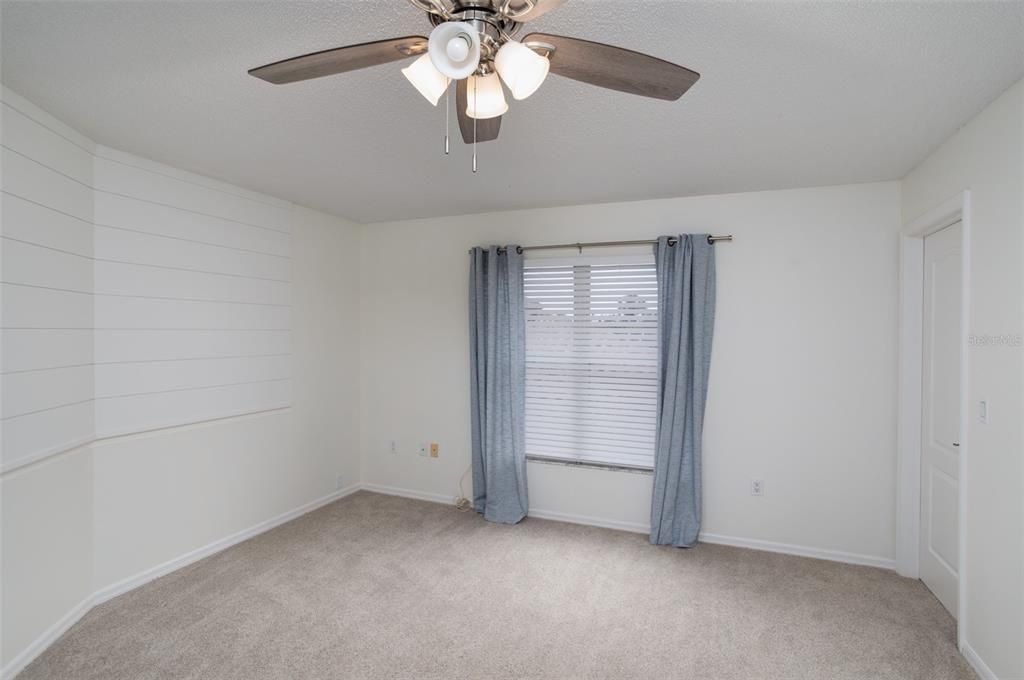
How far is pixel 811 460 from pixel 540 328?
2.05 m

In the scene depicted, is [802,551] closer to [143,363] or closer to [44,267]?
[143,363]

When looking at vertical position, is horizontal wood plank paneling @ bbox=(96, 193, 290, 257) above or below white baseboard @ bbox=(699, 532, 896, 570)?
above

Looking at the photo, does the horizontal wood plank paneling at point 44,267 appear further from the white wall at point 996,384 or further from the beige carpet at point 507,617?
the white wall at point 996,384

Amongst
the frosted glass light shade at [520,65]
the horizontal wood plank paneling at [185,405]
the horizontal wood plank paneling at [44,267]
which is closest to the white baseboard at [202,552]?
the horizontal wood plank paneling at [185,405]

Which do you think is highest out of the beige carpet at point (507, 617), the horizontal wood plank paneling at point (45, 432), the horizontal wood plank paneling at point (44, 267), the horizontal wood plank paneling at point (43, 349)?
the horizontal wood plank paneling at point (44, 267)

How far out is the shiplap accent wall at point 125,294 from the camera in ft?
7.04

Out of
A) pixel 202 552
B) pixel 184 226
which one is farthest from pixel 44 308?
pixel 202 552

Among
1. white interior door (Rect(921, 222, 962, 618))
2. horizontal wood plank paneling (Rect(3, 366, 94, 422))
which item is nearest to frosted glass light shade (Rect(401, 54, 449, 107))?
horizontal wood plank paneling (Rect(3, 366, 94, 422))

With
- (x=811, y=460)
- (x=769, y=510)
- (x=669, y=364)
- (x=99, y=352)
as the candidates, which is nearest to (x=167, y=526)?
(x=99, y=352)

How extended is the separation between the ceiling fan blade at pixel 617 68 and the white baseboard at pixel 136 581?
10.3ft

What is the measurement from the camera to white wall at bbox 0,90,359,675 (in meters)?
2.16

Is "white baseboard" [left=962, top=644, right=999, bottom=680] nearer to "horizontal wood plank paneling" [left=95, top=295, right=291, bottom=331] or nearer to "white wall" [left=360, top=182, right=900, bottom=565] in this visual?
"white wall" [left=360, top=182, right=900, bottom=565]

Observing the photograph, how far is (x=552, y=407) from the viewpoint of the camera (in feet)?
12.7

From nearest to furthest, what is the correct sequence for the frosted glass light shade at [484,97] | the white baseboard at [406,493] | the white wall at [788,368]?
the frosted glass light shade at [484,97]
the white wall at [788,368]
the white baseboard at [406,493]
